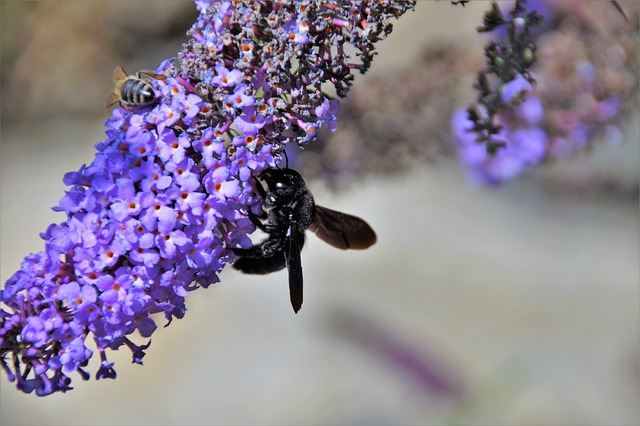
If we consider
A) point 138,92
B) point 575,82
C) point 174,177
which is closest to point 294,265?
point 174,177

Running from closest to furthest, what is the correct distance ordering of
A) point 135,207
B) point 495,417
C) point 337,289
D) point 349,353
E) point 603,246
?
1. point 135,207
2. point 495,417
3. point 349,353
4. point 337,289
5. point 603,246

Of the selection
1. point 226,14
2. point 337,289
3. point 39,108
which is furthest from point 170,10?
point 226,14

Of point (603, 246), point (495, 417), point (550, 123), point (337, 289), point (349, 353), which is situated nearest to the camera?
point (550, 123)

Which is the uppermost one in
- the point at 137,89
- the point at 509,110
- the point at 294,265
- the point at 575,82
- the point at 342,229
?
the point at 575,82

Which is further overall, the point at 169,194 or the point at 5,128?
the point at 5,128

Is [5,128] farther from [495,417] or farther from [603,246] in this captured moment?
[603,246]

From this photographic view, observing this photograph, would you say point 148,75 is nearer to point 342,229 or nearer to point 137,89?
point 137,89

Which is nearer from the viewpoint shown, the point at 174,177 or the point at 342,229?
the point at 174,177
